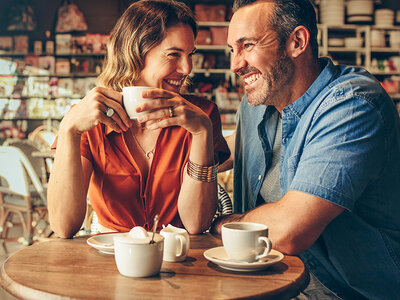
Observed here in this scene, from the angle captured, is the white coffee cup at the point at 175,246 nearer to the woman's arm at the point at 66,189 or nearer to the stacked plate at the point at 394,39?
the woman's arm at the point at 66,189

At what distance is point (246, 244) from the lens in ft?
3.07

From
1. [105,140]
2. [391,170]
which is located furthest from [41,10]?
[391,170]

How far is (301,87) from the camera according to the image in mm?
1532

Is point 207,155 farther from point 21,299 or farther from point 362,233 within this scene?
point 21,299

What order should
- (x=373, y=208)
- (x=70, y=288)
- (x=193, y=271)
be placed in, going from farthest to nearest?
(x=373, y=208) → (x=193, y=271) → (x=70, y=288)

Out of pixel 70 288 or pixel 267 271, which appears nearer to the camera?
pixel 70 288

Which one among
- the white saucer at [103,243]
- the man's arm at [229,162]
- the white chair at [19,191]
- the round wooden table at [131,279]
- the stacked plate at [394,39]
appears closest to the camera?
the round wooden table at [131,279]

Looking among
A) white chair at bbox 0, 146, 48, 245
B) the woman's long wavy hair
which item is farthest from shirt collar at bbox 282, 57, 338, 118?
white chair at bbox 0, 146, 48, 245

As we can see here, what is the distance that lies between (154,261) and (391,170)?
2.55 feet

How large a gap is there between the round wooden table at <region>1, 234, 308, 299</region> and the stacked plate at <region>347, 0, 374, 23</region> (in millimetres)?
6908

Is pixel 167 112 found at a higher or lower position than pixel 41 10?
lower

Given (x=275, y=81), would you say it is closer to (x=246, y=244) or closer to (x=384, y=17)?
(x=246, y=244)

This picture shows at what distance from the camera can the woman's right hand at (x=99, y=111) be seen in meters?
1.18

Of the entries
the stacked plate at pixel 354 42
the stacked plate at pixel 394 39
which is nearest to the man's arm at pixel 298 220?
the stacked plate at pixel 354 42
